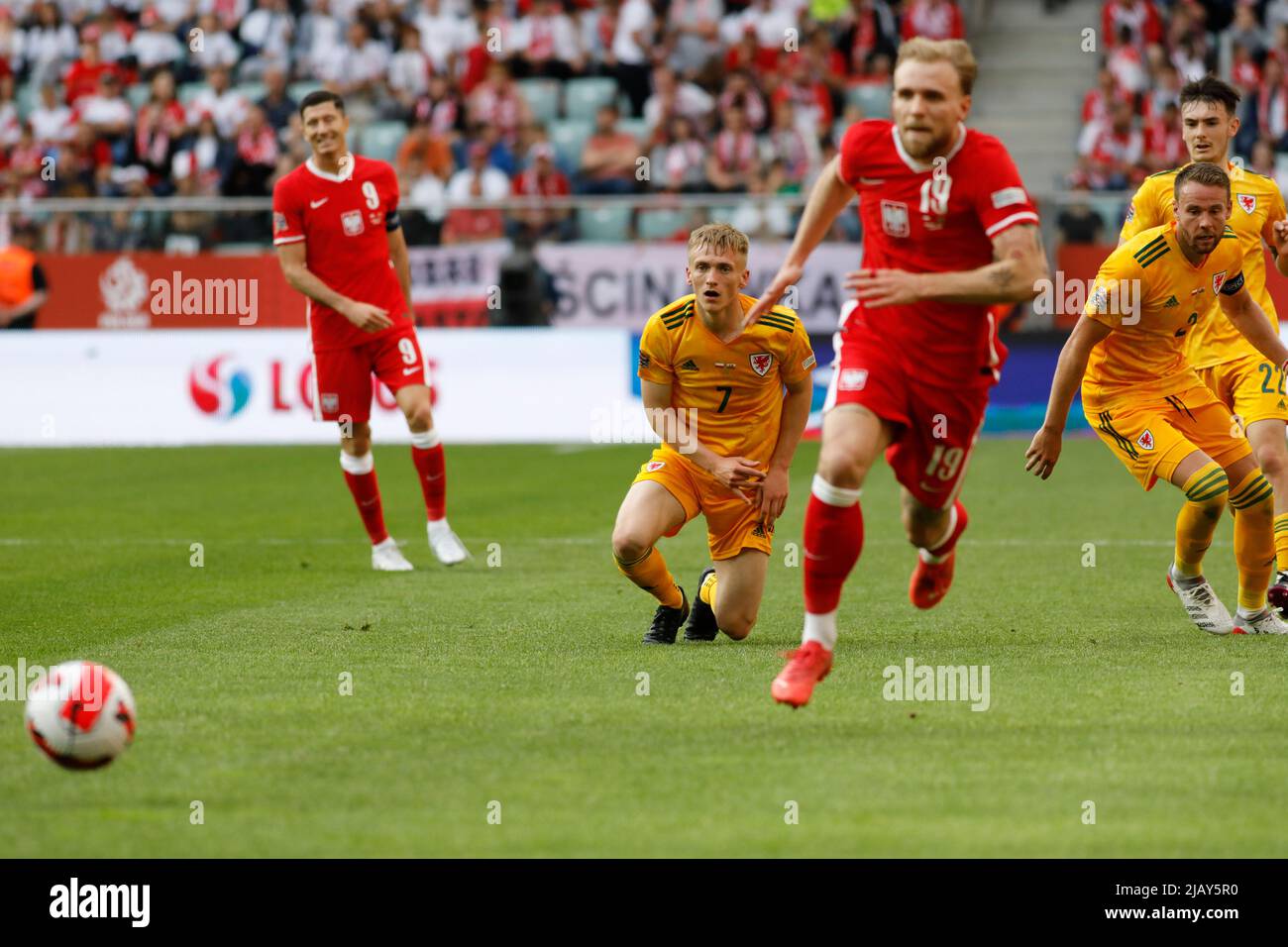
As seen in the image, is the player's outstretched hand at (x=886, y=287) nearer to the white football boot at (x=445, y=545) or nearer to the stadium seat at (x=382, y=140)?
the white football boot at (x=445, y=545)

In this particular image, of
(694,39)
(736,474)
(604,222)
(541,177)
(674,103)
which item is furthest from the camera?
(694,39)

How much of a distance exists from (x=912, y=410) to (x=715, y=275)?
1363 millimetres

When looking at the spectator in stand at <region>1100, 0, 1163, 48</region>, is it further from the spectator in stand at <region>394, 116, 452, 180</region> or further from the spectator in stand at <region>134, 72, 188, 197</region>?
the spectator in stand at <region>134, 72, 188, 197</region>

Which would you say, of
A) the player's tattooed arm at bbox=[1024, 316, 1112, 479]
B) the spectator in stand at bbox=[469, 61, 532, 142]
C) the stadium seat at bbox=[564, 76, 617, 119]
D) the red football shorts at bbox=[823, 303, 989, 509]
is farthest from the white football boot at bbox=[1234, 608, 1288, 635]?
the stadium seat at bbox=[564, 76, 617, 119]

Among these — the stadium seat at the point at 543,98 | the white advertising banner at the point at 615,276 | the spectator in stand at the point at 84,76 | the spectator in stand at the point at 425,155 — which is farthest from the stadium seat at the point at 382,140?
the white advertising banner at the point at 615,276

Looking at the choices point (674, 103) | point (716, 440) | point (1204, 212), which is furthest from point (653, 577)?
point (674, 103)

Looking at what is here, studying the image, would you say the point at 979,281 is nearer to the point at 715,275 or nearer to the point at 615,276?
the point at 715,275

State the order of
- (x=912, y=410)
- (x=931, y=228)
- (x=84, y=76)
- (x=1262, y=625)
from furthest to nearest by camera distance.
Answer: (x=84, y=76) < (x=1262, y=625) < (x=912, y=410) < (x=931, y=228)

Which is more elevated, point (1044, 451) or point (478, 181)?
point (478, 181)

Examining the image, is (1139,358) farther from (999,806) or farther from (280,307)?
(280,307)

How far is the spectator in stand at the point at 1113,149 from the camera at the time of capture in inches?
799

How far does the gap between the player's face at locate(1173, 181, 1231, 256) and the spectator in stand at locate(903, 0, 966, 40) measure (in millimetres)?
14815


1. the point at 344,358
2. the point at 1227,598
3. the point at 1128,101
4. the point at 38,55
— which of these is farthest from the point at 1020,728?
the point at 38,55

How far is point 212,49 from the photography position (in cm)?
2331
